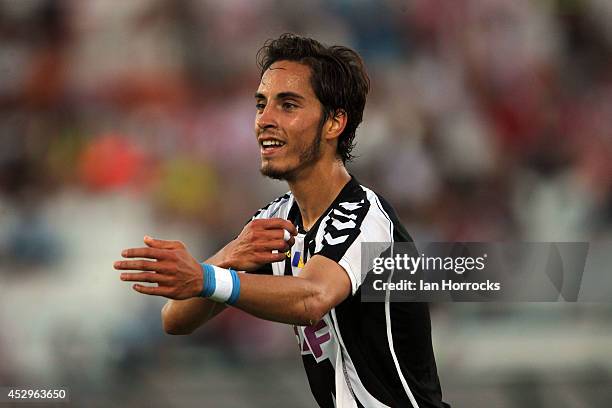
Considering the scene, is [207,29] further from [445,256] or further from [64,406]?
[64,406]

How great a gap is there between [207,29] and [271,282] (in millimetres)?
4844

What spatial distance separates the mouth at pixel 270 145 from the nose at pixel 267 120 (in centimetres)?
6

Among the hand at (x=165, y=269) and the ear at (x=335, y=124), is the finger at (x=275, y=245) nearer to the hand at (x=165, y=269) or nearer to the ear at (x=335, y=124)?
the hand at (x=165, y=269)

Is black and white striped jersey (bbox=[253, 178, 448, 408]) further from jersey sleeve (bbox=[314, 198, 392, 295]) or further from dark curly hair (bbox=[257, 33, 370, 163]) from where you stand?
dark curly hair (bbox=[257, 33, 370, 163])

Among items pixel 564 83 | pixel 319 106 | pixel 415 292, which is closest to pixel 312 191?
pixel 319 106

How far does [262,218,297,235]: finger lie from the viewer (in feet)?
11.0

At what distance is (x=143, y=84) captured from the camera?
282 inches

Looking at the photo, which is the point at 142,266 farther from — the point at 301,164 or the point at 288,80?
the point at 288,80

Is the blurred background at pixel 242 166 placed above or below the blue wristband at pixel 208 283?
above

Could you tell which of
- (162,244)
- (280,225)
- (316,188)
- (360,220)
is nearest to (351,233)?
(360,220)

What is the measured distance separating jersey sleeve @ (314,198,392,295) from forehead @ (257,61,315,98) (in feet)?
1.94

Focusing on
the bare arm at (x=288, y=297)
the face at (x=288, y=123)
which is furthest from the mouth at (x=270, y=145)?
the bare arm at (x=288, y=297)

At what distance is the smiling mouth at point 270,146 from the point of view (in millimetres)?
3682

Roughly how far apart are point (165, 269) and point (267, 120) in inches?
45.1
